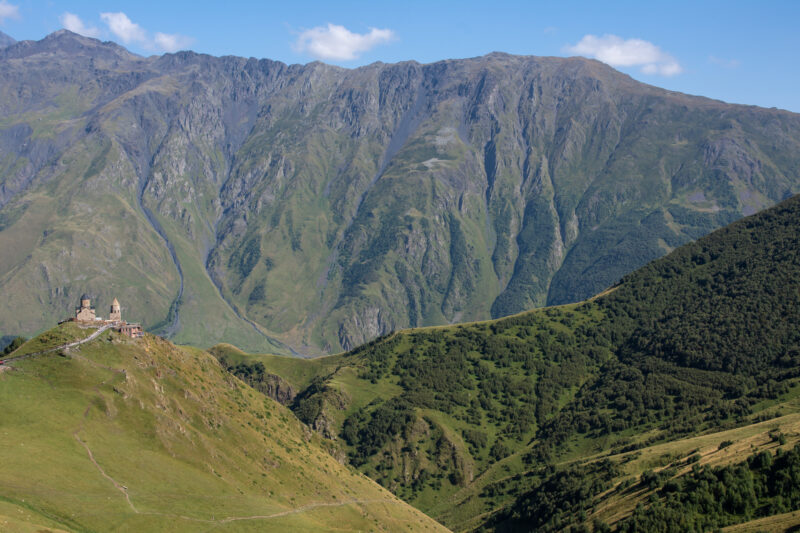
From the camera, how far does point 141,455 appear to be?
458 feet

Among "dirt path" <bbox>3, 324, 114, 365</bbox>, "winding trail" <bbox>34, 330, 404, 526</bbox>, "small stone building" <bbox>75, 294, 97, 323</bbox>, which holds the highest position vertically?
"small stone building" <bbox>75, 294, 97, 323</bbox>

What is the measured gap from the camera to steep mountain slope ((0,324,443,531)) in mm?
118562

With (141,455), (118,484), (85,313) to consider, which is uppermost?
(85,313)

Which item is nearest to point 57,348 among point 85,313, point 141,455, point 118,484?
point 141,455

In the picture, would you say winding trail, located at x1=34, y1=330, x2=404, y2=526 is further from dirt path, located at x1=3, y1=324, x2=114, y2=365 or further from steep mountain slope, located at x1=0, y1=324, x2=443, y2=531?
steep mountain slope, located at x1=0, y1=324, x2=443, y2=531

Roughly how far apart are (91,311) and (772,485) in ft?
553

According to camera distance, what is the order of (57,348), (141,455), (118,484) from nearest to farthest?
(118,484) < (141,455) < (57,348)

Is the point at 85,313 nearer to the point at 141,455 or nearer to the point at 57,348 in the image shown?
the point at 57,348

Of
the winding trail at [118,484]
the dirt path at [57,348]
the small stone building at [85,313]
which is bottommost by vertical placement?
the winding trail at [118,484]

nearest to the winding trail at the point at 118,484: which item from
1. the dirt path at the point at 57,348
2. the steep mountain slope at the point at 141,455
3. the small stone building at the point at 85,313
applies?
the dirt path at the point at 57,348

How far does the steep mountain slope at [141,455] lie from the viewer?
389 ft

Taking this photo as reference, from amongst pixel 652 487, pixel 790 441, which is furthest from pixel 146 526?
pixel 790 441

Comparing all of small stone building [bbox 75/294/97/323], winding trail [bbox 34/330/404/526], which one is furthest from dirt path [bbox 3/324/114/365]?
small stone building [bbox 75/294/97/323]

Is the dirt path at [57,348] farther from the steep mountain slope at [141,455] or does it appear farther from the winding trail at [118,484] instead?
the steep mountain slope at [141,455]
